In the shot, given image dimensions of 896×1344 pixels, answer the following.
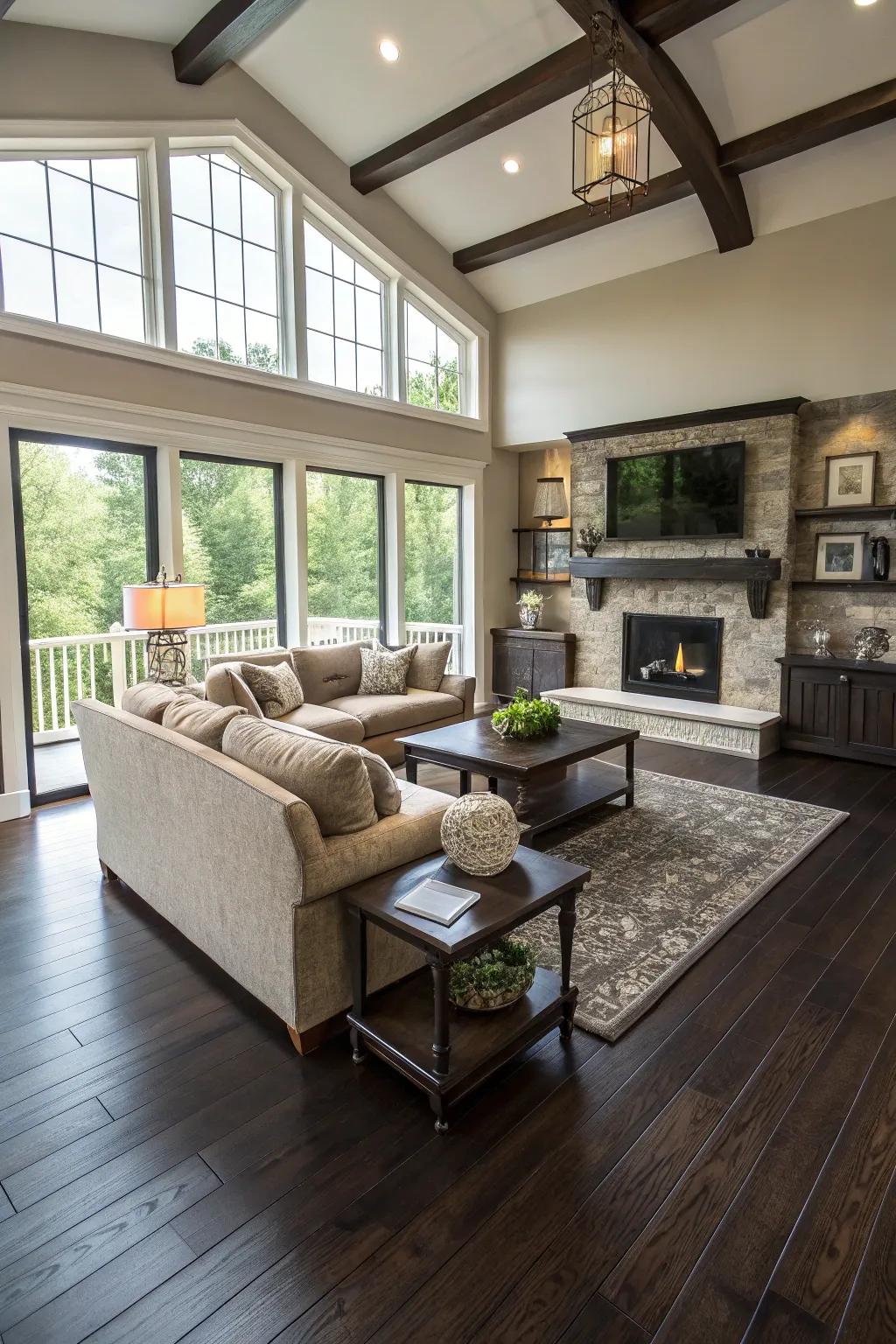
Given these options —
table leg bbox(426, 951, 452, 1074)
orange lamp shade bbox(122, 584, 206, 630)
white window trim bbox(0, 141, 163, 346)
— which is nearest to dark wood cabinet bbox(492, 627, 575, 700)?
orange lamp shade bbox(122, 584, 206, 630)

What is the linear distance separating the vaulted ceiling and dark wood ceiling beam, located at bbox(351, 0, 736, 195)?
0.01 metres

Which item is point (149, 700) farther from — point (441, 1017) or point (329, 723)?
point (441, 1017)

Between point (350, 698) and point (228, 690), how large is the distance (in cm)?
126

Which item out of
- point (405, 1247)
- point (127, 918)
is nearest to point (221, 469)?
point (127, 918)

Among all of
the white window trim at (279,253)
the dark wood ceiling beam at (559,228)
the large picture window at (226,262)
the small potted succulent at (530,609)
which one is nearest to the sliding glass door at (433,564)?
the small potted succulent at (530,609)

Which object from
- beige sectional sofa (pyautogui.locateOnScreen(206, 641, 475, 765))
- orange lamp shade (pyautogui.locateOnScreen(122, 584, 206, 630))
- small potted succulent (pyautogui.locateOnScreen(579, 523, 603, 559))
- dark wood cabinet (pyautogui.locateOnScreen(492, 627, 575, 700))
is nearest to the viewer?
orange lamp shade (pyautogui.locateOnScreen(122, 584, 206, 630))

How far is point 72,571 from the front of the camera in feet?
15.9

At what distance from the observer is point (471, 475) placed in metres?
7.77

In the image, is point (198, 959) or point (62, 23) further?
point (62, 23)

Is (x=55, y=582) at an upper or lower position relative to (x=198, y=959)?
upper

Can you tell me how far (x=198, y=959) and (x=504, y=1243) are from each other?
166 centimetres

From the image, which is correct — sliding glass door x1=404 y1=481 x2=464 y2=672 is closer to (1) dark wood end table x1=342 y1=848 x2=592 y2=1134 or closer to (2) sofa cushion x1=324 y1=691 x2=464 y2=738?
(2) sofa cushion x1=324 y1=691 x2=464 y2=738

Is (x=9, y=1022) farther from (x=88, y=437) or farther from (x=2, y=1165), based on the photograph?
(x=88, y=437)

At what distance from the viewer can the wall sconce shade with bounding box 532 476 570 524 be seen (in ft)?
25.3
